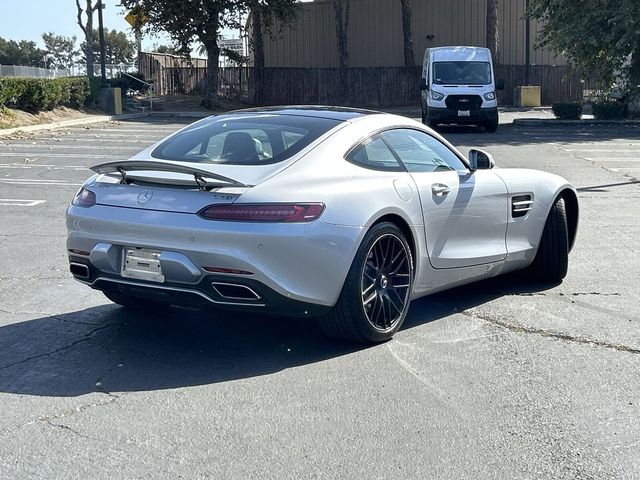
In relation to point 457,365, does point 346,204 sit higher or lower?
higher

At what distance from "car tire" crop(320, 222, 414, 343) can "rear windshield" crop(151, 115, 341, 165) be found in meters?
0.78

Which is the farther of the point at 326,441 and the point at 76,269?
the point at 76,269

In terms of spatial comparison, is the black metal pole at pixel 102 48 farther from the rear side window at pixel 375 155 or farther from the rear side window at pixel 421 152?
the rear side window at pixel 375 155

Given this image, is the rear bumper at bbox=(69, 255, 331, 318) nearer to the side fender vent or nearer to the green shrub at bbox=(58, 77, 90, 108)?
the side fender vent

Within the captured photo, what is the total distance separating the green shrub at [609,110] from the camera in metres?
30.4

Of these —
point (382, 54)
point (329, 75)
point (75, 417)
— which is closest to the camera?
point (75, 417)

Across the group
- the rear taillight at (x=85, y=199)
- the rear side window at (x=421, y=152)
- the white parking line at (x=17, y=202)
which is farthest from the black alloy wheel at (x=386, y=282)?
the white parking line at (x=17, y=202)

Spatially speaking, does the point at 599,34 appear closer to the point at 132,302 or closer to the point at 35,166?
the point at 35,166

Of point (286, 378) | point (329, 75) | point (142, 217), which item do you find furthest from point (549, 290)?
point (329, 75)

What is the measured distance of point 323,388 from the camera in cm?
501

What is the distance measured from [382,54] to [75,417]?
1794 inches

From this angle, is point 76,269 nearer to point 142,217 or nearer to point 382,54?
point 142,217

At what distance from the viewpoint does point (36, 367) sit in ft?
17.4

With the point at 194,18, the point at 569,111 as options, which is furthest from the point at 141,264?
the point at 194,18
